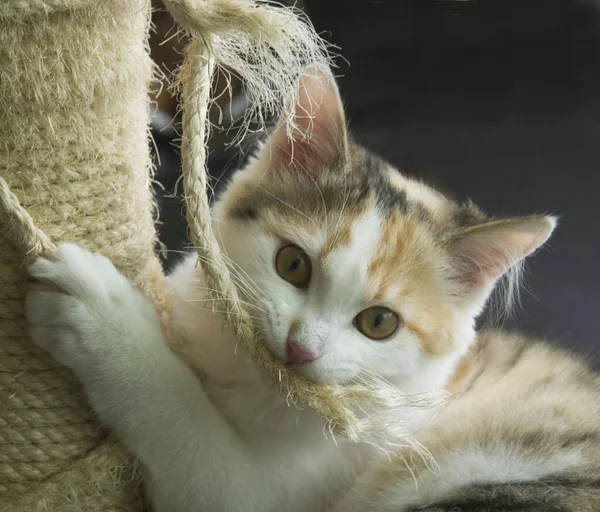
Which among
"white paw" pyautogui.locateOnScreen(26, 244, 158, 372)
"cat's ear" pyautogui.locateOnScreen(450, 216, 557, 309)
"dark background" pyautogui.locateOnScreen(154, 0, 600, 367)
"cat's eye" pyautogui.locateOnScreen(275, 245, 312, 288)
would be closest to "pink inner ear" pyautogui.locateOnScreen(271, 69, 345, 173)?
"cat's eye" pyautogui.locateOnScreen(275, 245, 312, 288)

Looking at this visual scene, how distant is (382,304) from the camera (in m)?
0.99

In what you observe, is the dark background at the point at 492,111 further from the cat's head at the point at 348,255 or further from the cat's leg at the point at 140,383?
the cat's leg at the point at 140,383

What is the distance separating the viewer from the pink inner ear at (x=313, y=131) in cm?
101

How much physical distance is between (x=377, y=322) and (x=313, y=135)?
1.09ft

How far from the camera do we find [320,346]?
90 cm

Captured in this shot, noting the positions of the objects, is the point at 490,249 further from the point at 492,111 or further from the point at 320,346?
the point at 492,111

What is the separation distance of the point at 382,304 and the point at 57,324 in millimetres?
469

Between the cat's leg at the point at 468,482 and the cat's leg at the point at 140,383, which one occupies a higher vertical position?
the cat's leg at the point at 468,482

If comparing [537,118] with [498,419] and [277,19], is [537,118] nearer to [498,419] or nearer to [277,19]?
[498,419]

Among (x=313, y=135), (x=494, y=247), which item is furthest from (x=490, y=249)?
(x=313, y=135)

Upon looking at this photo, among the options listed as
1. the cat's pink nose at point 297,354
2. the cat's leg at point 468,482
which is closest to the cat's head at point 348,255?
the cat's pink nose at point 297,354

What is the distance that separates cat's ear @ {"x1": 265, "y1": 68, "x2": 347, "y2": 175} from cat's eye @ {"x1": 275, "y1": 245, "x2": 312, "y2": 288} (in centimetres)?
15

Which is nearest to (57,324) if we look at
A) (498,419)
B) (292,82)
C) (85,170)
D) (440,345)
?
(85,170)

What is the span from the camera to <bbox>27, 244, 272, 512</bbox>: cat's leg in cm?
81
